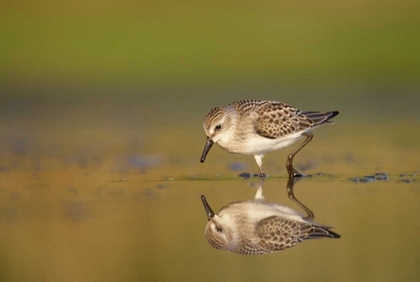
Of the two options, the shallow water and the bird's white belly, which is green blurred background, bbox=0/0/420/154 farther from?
the bird's white belly

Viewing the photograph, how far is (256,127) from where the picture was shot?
11.3 m

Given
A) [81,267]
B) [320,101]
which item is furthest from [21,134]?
[81,267]

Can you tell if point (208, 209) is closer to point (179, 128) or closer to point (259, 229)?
point (259, 229)

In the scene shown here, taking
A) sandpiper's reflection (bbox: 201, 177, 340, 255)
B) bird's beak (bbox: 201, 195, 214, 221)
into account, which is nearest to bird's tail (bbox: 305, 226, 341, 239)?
sandpiper's reflection (bbox: 201, 177, 340, 255)

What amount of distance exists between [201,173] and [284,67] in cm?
1041

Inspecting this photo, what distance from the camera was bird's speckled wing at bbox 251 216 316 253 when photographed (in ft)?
25.6

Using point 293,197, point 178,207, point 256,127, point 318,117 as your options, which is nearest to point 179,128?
point 318,117

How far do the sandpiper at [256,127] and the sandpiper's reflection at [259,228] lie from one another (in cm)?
189

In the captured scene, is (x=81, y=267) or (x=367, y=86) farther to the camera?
(x=367, y=86)

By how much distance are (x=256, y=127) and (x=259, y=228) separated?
319cm

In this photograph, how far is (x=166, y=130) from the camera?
601 inches

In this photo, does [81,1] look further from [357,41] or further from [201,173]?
[201,173]

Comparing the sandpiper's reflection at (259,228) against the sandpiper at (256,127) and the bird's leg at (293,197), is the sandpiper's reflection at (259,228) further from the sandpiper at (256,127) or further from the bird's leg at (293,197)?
the sandpiper at (256,127)

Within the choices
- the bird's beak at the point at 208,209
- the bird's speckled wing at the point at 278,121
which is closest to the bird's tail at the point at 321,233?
the bird's beak at the point at 208,209
